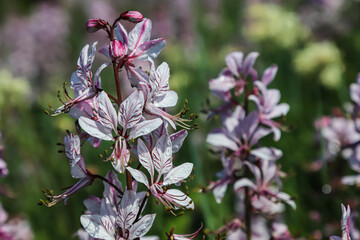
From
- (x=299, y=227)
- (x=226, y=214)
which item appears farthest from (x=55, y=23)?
(x=299, y=227)

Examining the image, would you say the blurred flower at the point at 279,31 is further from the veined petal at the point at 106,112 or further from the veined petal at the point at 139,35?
the veined petal at the point at 106,112

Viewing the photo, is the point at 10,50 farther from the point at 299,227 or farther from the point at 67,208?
the point at 299,227

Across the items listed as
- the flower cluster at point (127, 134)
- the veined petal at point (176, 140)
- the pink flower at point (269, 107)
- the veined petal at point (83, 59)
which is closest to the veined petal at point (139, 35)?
the flower cluster at point (127, 134)

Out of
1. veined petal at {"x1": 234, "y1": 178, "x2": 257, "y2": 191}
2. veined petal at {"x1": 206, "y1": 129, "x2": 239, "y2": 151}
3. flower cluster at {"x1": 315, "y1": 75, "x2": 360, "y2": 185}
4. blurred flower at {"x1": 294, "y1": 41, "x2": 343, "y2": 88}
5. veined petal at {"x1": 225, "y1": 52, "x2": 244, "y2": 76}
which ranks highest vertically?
veined petal at {"x1": 225, "y1": 52, "x2": 244, "y2": 76}

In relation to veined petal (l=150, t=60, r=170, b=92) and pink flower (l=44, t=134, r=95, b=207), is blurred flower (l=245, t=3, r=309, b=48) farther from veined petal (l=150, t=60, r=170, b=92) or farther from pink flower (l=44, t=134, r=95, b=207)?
pink flower (l=44, t=134, r=95, b=207)

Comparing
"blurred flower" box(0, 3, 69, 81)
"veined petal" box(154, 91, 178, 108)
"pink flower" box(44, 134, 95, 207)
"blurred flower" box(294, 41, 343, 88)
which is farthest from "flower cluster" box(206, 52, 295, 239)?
"blurred flower" box(0, 3, 69, 81)

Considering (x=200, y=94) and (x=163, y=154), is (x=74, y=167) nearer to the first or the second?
(x=163, y=154)
